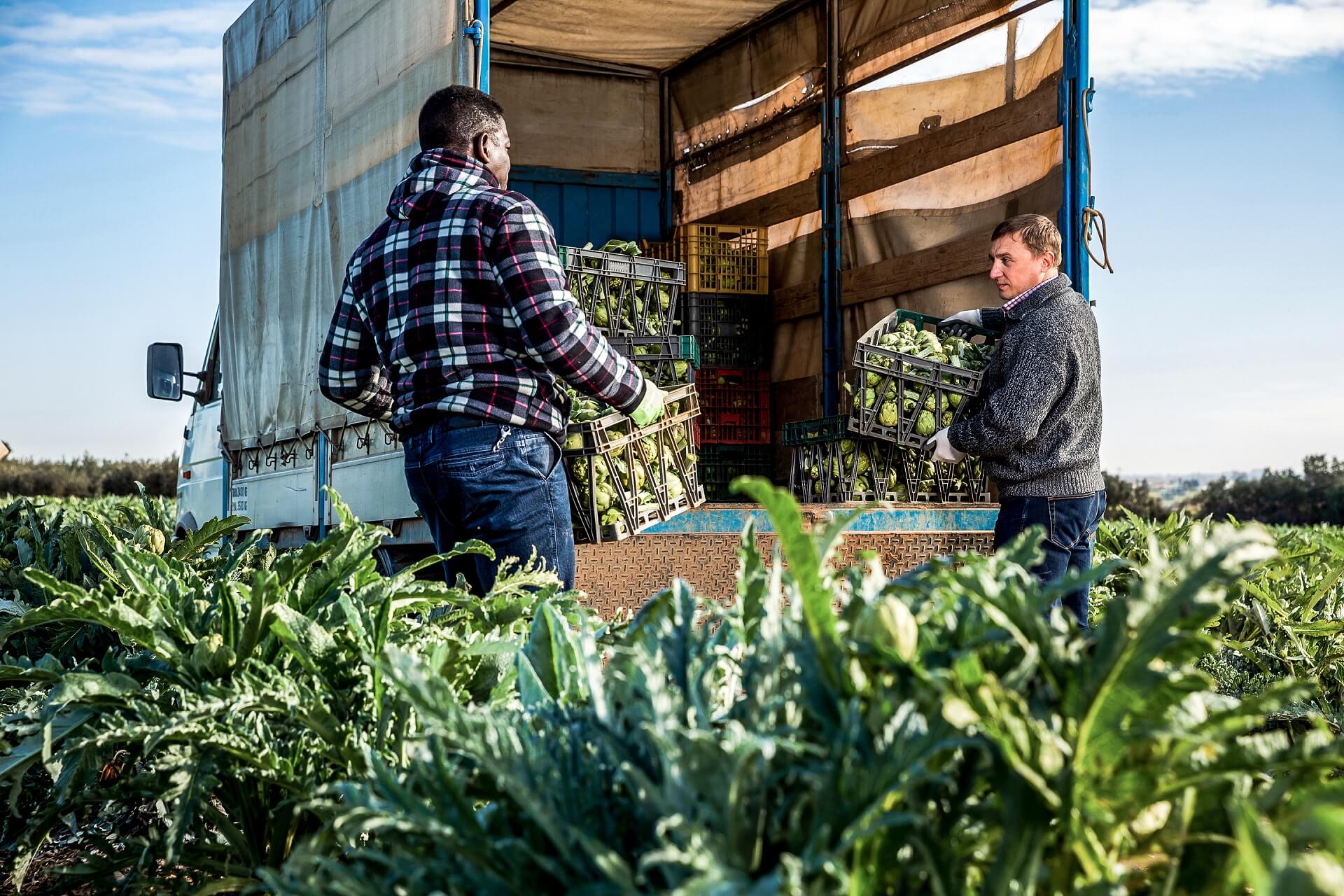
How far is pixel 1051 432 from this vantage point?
4.75 m

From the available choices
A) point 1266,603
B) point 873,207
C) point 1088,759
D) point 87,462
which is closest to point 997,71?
point 873,207

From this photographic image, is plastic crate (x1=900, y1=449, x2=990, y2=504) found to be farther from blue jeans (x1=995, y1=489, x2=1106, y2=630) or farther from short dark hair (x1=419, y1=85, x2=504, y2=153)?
short dark hair (x1=419, y1=85, x2=504, y2=153)

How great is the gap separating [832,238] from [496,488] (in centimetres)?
A: 493

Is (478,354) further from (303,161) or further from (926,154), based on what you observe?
(926,154)

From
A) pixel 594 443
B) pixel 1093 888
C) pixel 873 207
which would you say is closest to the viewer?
pixel 1093 888

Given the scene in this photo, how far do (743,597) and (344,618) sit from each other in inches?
34.5

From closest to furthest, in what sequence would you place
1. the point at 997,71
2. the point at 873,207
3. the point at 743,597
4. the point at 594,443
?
1. the point at 743,597
2. the point at 594,443
3. the point at 997,71
4. the point at 873,207

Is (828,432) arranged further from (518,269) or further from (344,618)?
(344,618)

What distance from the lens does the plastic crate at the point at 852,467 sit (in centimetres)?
612

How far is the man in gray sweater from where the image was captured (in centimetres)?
471

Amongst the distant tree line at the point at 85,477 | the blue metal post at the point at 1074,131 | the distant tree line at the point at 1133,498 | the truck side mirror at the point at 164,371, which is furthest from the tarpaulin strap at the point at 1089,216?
the distant tree line at the point at 85,477

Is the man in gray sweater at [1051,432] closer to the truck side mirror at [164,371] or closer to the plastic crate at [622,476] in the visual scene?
the plastic crate at [622,476]

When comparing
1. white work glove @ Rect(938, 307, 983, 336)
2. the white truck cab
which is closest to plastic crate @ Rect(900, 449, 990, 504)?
white work glove @ Rect(938, 307, 983, 336)

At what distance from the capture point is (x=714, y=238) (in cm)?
873
